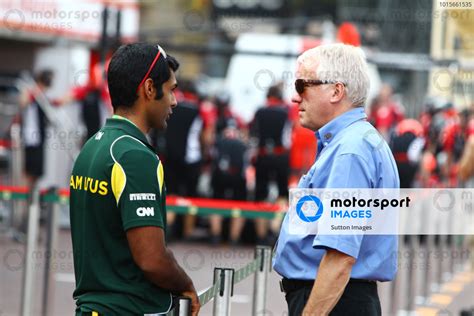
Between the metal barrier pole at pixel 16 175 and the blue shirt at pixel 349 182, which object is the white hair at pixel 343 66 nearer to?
the blue shirt at pixel 349 182

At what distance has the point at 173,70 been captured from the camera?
429cm

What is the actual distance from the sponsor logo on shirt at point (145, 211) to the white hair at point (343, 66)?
88 cm

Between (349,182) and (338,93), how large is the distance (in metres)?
0.41

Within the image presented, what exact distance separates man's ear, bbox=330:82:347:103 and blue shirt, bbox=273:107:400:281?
70mm

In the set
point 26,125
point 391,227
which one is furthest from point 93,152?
point 26,125

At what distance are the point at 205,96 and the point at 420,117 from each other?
4254mm

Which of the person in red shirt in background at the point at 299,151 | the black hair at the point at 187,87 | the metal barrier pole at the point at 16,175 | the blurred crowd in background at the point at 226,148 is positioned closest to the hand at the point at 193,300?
the blurred crowd in background at the point at 226,148

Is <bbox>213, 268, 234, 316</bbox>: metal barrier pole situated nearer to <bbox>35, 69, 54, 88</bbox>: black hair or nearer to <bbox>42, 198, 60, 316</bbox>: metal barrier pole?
<bbox>42, 198, 60, 316</bbox>: metal barrier pole

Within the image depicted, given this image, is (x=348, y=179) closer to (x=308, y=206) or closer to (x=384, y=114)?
(x=308, y=206)

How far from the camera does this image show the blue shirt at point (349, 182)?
13.2 ft

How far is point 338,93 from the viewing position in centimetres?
422

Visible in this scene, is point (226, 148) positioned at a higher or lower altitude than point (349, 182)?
higher

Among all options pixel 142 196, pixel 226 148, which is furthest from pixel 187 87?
pixel 142 196

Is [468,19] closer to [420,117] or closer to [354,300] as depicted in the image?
[420,117]
